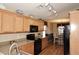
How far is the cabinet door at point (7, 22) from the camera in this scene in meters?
1.39

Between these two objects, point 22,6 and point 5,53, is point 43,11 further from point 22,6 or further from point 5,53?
point 5,53

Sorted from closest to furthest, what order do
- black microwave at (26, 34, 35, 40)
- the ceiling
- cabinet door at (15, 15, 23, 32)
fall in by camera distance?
1. the ceiling
2. black microwave at (26, 34, 35, 40)
3. cabinet door at (15, 15, 23, 32)

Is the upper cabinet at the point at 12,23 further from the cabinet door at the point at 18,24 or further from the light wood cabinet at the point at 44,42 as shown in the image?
the light wood cabinet at the point at 44,42

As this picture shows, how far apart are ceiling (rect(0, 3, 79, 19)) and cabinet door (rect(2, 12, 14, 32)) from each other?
36cm

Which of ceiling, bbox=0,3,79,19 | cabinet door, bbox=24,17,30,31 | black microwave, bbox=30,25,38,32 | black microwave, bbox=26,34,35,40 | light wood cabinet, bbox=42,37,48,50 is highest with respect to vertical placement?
ceiling, bbox=0,3,79,19

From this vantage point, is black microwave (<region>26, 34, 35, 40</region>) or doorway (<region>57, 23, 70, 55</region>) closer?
doorway (<region>57, 23, 70, 55</region>)

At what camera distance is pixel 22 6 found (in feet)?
3.45

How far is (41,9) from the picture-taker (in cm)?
110

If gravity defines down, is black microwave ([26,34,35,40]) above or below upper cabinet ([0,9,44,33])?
below

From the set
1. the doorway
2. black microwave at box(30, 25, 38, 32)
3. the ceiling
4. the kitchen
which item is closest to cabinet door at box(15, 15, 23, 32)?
the kitchen

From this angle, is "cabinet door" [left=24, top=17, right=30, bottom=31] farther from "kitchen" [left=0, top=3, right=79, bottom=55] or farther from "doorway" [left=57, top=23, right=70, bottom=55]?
"doorway" [left=57, top=23, right=70, bottom=55]

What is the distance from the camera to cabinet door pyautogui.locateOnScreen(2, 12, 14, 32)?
54.8 inches

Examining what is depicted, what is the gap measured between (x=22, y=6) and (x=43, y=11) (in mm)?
245

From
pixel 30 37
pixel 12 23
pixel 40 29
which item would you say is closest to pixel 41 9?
pixel 40 29
